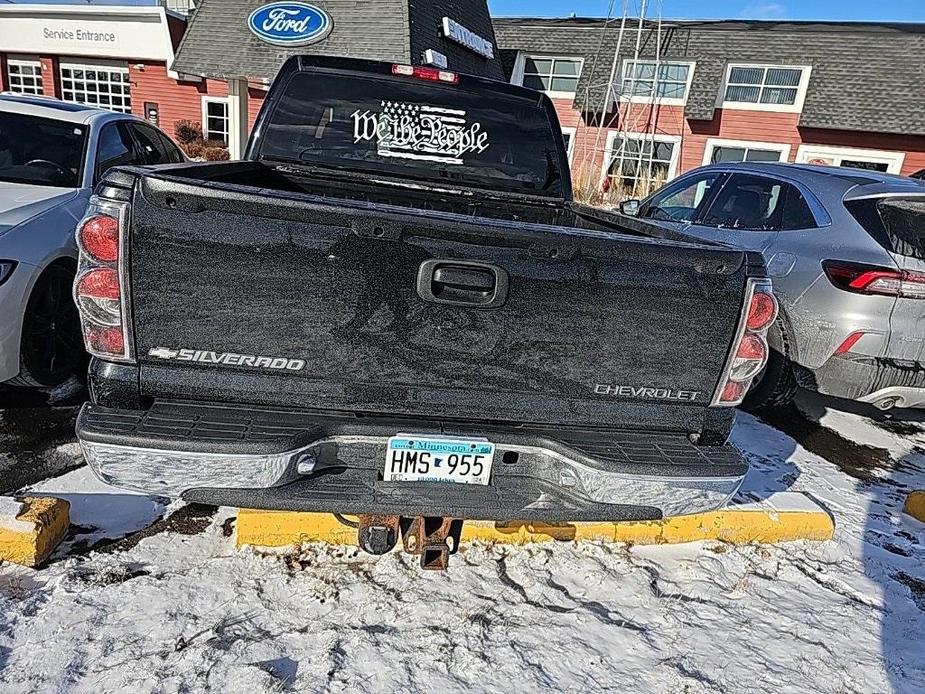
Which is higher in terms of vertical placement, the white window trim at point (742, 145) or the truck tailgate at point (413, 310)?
the white window trim at point (742, 145)

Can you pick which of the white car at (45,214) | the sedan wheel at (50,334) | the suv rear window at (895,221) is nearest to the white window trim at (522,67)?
the white car at (45,214)

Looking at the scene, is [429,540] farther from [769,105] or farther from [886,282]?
[769,105]

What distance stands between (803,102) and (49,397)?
2521 cm

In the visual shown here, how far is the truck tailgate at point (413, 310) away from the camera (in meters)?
2.00

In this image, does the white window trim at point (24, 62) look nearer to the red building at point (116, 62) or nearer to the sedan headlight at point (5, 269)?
the red building at point (116, 62)

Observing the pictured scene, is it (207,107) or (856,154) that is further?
(207,107)

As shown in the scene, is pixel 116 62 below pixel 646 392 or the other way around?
the other way around

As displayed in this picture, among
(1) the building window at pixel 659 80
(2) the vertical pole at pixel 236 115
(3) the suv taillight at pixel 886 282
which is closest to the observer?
(3) the suv taillight at pixel 886 282

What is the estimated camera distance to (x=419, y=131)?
3.88 meters

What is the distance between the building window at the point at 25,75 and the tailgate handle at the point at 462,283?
103 ft

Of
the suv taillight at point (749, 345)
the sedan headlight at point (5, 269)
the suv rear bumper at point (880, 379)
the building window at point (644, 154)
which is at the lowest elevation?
the suv rear bumper at point (880, 379)

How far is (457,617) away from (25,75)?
106ft

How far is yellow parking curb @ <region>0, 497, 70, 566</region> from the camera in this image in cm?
257

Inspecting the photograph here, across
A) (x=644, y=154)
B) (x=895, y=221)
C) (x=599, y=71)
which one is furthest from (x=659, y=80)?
(x=895, y=221)
